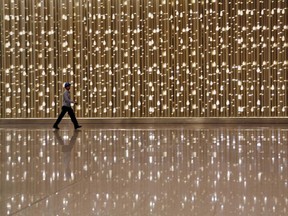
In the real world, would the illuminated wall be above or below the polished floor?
above

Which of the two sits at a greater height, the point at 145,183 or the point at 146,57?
the point at 146,57

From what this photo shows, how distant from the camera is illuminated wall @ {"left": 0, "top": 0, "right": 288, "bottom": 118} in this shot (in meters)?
14.1

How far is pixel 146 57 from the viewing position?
14375 millimetres

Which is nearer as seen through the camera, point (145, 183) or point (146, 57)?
point (145, 183)

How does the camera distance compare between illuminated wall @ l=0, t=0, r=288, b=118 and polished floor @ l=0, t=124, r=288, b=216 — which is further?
illuminated wall @ l=0, t=0, r=288, b=118

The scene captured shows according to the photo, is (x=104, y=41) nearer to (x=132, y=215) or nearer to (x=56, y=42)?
(x=56, y=42)

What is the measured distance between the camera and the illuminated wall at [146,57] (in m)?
14.1

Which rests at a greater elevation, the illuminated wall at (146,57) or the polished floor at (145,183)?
the illuminated wall at (146,57)

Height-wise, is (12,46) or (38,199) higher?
(12,46)

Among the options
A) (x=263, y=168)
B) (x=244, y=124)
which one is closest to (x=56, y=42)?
(x=244, y=124)

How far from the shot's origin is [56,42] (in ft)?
48.5

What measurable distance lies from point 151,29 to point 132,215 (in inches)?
477

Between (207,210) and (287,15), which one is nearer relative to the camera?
(207,210)

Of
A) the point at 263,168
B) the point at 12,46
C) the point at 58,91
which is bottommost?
the point at 263,168
